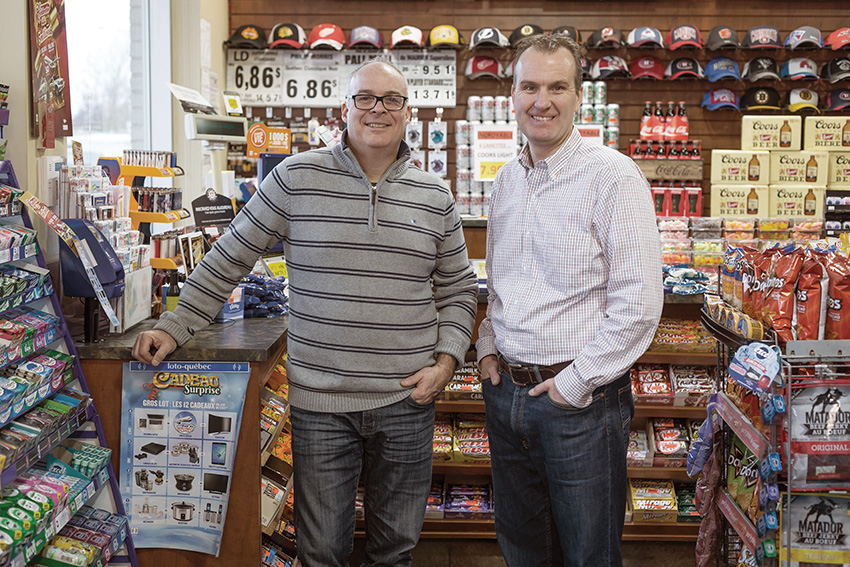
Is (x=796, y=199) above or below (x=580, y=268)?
above

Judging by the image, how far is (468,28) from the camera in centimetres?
663

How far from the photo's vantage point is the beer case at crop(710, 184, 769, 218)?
579 cm

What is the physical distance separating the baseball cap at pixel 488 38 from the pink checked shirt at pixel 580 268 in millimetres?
4396

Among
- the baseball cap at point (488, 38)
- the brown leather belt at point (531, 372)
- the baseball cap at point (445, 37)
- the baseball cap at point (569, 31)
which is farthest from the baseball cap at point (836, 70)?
the brown leather belt at point (531, 372)

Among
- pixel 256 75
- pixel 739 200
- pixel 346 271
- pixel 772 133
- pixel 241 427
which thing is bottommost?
pixel 241 427

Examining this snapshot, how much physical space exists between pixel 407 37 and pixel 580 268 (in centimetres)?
474

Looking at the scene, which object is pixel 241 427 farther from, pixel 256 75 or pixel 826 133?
pixel 826 133

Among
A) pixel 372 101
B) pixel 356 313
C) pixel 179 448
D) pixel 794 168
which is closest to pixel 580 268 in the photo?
pixel 356 313

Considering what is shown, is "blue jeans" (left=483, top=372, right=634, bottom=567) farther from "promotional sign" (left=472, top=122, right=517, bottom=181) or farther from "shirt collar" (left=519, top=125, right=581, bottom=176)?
"promotional sign" (left=472, top=122, right=517, bottom=181)

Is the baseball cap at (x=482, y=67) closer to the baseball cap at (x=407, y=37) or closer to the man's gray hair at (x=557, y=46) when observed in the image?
the baseball cap at (x=407, y=37)

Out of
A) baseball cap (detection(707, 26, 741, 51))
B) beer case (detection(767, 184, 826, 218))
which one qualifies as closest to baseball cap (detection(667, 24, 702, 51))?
baseball cap (detection(707, 26, 741, 51))

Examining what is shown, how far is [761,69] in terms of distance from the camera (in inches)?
245

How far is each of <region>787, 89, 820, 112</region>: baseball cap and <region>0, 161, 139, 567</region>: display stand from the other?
5849 mm

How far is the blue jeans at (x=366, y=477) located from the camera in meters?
2.15
